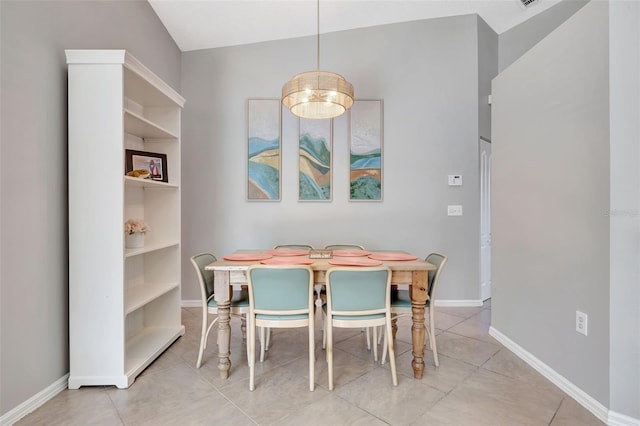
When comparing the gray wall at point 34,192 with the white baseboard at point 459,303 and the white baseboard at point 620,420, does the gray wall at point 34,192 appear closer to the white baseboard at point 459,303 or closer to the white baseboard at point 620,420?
the white baseboard at point 620,420

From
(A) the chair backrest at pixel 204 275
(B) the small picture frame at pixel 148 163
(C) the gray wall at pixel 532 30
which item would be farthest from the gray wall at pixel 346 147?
(A) the chair backrest at pixel 204 275

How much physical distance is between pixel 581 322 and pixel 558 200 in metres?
0.78

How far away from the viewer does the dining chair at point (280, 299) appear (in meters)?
1.83

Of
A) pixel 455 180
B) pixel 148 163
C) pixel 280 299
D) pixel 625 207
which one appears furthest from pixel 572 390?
pixel 148 163

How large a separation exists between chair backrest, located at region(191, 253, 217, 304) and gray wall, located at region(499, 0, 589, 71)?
4259mm

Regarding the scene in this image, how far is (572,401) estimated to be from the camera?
1755mm

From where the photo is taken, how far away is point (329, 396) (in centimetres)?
179

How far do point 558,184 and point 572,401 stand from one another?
4.43 feet

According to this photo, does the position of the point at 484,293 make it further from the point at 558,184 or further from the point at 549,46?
the point at 549,46

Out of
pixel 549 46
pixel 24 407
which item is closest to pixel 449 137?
pixel 549 46

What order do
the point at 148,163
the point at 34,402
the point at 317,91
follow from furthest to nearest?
1. the point at 148,163
2. the point at 317,91
3. the point at 34,402

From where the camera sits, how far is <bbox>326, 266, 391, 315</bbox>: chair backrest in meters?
1.83

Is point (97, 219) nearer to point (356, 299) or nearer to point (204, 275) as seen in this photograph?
point (204, 275)

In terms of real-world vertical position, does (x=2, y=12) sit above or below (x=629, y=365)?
above
